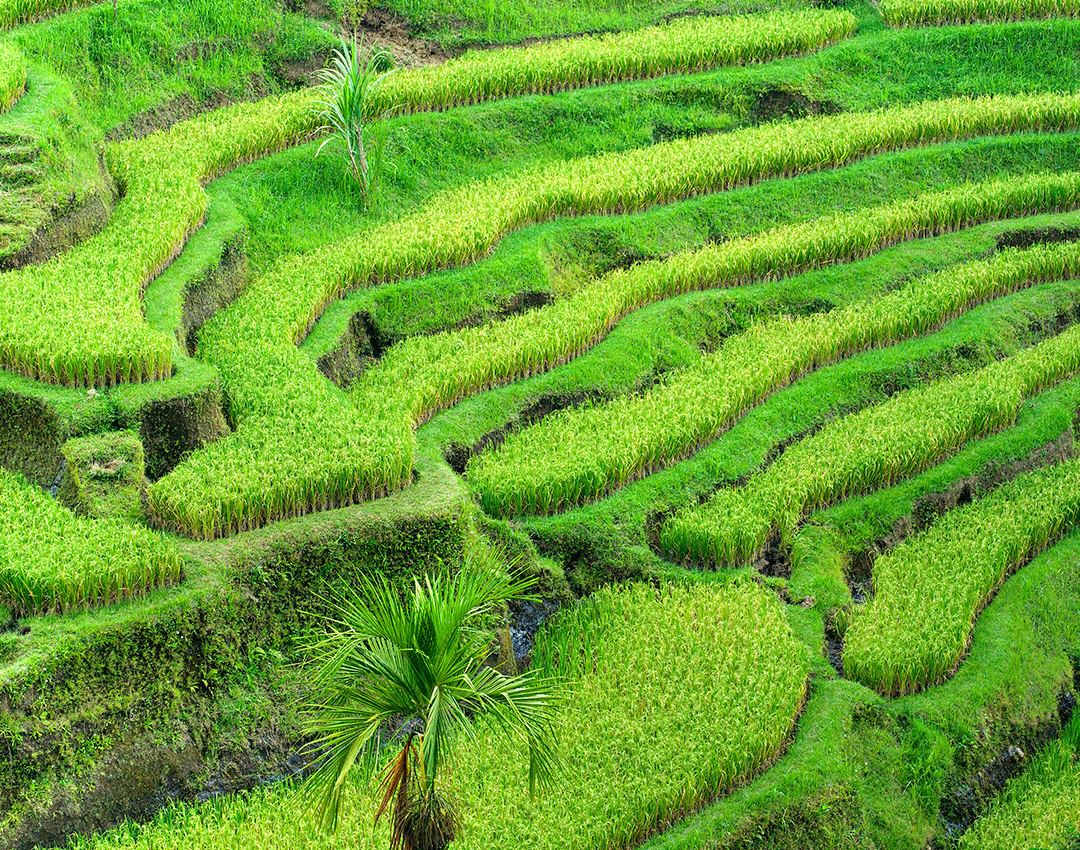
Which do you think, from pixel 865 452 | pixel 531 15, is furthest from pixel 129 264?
pixel 531 15

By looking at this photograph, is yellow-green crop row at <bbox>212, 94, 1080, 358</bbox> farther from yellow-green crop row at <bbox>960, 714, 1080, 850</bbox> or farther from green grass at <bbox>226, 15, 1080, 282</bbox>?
yellow-green crop row at <bbox>960, 714, 1080, 850</bbox>

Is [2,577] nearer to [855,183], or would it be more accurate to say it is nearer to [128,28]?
[128,28]

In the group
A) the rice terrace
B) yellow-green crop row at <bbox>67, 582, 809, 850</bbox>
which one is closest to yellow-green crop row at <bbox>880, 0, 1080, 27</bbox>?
the rice terrace

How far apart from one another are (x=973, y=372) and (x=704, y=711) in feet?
22.1

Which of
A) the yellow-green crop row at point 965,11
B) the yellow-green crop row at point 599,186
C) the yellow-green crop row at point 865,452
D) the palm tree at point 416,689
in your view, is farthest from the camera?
the yellow-green crop row at point 965,11

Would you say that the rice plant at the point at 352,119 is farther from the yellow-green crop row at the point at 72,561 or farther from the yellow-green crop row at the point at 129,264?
the yellow-green crop row at the point at 72,561

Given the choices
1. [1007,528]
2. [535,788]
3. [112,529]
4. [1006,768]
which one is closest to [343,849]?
[535,788]

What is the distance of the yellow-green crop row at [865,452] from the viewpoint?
1172cm

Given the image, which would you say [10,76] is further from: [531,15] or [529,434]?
[531,15]

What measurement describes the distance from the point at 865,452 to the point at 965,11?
12096 mm

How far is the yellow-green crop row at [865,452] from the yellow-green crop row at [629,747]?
0.67 metres

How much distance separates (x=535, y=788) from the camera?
9000 millimetres

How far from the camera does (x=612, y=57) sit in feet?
62.5

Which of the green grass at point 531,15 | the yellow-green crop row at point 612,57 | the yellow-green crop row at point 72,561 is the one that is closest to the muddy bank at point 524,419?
the yellow-green crop row at point 72,561
